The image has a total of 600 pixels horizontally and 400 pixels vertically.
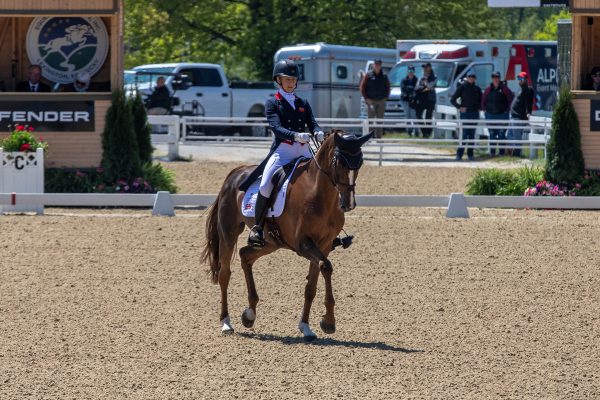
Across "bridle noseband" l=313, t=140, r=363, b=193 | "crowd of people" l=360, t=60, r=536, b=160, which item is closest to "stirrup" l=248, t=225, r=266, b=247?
"bridle noseband" l=313, t=140, r=363, b=193

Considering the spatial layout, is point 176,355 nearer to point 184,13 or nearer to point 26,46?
point 26,46

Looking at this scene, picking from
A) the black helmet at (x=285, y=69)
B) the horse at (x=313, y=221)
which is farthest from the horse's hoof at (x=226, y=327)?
the black helmet at (x=285, y=69)

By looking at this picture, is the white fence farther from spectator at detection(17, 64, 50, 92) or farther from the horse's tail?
the horse's tail

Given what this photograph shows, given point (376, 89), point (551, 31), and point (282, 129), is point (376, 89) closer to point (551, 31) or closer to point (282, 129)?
point (282, 129)

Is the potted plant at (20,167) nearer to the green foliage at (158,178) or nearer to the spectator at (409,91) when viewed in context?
the green foliage at (158,178)

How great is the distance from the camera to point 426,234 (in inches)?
632

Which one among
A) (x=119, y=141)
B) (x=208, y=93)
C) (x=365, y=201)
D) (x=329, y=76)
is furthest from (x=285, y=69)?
(x=329, y=76)

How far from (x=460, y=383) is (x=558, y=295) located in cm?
373

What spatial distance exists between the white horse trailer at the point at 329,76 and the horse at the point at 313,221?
2427 cm

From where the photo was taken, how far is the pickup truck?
33281 mm

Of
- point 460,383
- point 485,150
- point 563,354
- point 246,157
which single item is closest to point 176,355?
point 460,383

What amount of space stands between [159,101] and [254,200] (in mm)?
20795

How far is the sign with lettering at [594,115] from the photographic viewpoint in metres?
19.5

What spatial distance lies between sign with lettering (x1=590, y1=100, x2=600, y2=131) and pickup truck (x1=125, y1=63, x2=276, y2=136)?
588 inches
